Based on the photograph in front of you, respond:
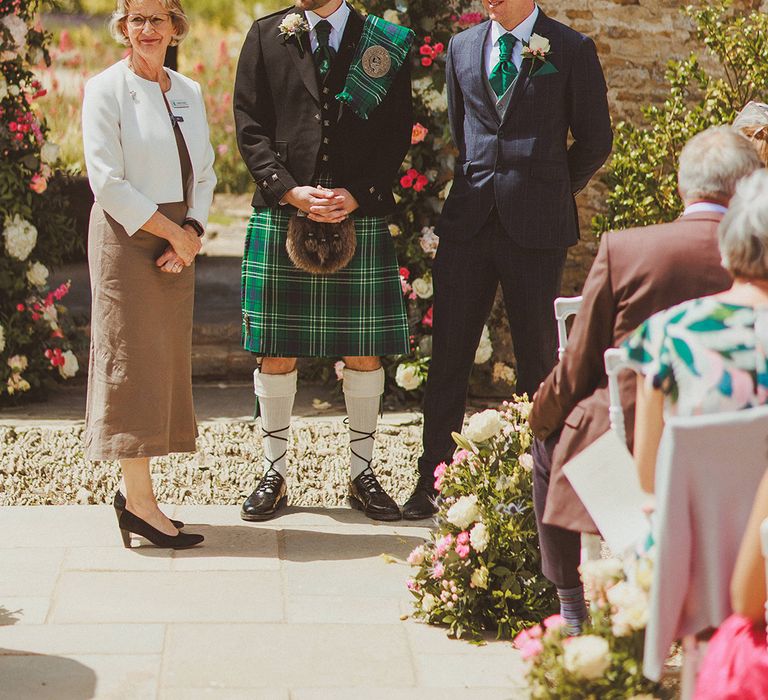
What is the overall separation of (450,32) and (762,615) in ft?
13.9

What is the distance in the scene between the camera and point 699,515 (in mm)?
2412

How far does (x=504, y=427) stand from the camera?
3.86 metres

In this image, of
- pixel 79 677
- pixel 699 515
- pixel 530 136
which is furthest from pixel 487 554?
pixel 530 136

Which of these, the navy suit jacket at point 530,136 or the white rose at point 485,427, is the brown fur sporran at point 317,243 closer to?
the navy suit jacket at point 530,136

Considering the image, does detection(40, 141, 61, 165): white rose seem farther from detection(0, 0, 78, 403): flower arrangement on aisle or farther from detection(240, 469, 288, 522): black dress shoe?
detection(240, 469, 288, 522): black dress shoe

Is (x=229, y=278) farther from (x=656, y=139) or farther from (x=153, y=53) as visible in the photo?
(x=153, y=53)

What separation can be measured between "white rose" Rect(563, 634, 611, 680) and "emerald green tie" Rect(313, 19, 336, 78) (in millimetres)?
2595

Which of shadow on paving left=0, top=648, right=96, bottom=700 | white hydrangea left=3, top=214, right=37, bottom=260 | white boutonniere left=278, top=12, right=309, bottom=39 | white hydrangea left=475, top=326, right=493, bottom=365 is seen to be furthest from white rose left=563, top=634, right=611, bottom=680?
white hydrangea left=3, top=214, right=37, bottom=260

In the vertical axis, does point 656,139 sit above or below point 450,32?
below

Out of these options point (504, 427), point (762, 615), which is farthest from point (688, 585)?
point (504, 427)

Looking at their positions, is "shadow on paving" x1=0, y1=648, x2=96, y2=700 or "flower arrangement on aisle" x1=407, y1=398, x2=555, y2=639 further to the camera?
"flower arrangement on aisle" x1=407, y1=398, x2=555, y2=639

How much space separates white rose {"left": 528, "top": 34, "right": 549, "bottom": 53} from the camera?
14.4 feet

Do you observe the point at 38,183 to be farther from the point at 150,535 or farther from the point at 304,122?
the point at 150,535

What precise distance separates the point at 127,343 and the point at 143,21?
3.44 feet
